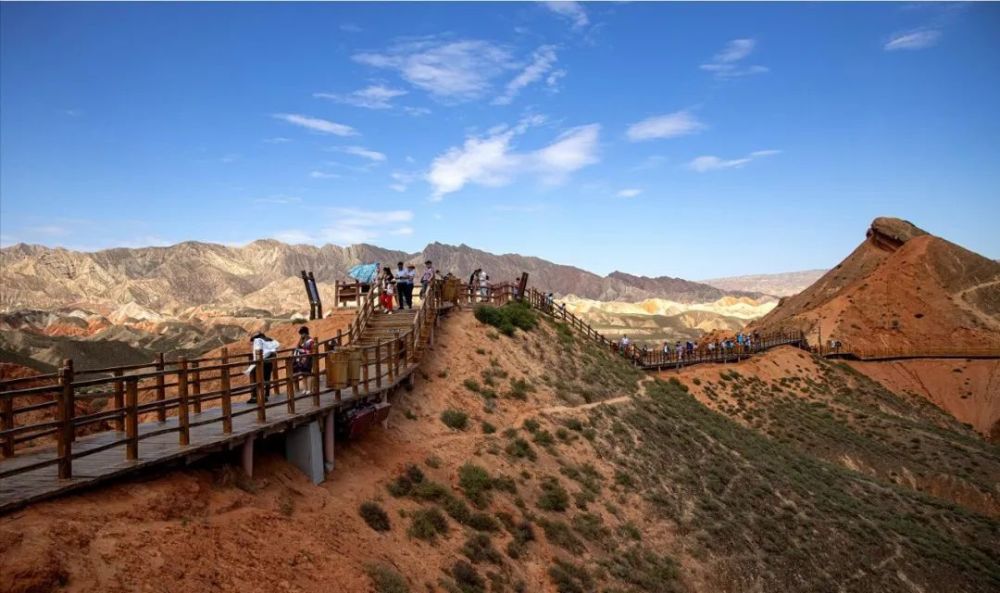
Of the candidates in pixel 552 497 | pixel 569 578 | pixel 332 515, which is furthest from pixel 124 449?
pixel 552 497

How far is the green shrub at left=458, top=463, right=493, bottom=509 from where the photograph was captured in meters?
14.8

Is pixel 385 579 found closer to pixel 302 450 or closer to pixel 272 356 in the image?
pixel 302 450

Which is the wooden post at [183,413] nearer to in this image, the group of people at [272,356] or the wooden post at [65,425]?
the wooden post at [65,425]

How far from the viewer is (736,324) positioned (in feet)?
451

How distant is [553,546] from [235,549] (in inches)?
323

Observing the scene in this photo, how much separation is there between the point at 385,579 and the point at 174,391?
1352 cm

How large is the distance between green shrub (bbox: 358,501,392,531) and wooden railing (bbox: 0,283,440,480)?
2.31 m

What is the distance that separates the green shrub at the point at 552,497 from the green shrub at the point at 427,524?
12.8 ft

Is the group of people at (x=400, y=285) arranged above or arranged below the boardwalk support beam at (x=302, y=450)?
above

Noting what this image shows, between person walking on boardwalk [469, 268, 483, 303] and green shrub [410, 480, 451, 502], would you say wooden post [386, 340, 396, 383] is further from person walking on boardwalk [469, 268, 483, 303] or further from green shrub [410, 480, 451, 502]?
person walking on boardwalk [469, 268, 483, 303]

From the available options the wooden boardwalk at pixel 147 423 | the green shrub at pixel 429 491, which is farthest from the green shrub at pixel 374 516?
the green shrub at pixel 429 491

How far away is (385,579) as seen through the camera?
399 inches

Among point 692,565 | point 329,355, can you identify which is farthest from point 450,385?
point 692,565

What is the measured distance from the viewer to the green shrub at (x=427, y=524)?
12320 millimetres
